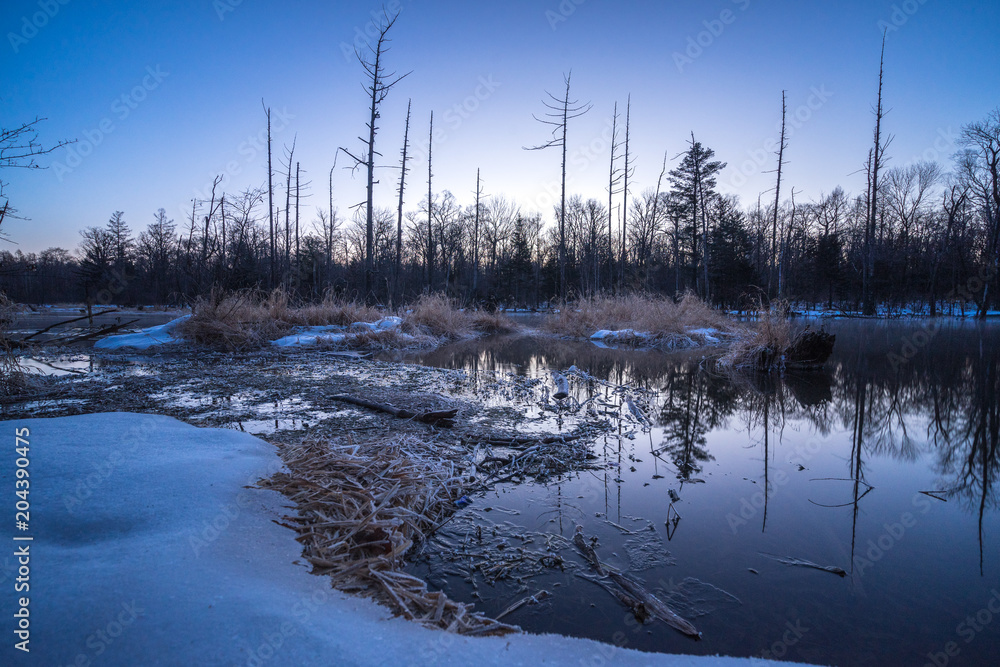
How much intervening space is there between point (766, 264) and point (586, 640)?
156ft

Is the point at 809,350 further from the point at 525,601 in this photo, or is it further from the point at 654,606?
the point at 525,601

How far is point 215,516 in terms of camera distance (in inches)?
74.7

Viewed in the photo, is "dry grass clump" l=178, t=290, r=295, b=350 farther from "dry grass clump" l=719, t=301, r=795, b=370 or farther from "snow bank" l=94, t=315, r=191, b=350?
"dry grass clump" l=719, t=301, r=795, b=370

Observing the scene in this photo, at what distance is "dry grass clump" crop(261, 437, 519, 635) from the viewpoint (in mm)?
1622

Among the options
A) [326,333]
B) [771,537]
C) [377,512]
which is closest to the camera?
[377,512]

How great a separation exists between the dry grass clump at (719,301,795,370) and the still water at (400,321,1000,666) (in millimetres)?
3530

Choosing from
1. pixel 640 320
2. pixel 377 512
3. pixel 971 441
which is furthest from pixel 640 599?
pixel 640 320

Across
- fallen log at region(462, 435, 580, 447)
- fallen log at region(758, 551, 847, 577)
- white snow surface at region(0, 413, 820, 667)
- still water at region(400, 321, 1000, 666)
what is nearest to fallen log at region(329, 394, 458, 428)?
fallen log at region(462, 435, 580, 447)

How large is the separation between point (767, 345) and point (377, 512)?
893 centimetres

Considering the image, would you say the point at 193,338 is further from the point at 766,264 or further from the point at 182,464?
the point at 766,264

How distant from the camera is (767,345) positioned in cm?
859

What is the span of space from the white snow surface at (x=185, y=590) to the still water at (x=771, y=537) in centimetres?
41

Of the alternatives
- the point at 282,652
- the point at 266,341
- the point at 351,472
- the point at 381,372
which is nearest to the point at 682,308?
the point at 381,372

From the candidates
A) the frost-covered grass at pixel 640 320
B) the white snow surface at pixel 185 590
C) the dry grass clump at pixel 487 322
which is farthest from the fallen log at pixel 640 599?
the dry grass clump at pixel 487 322
